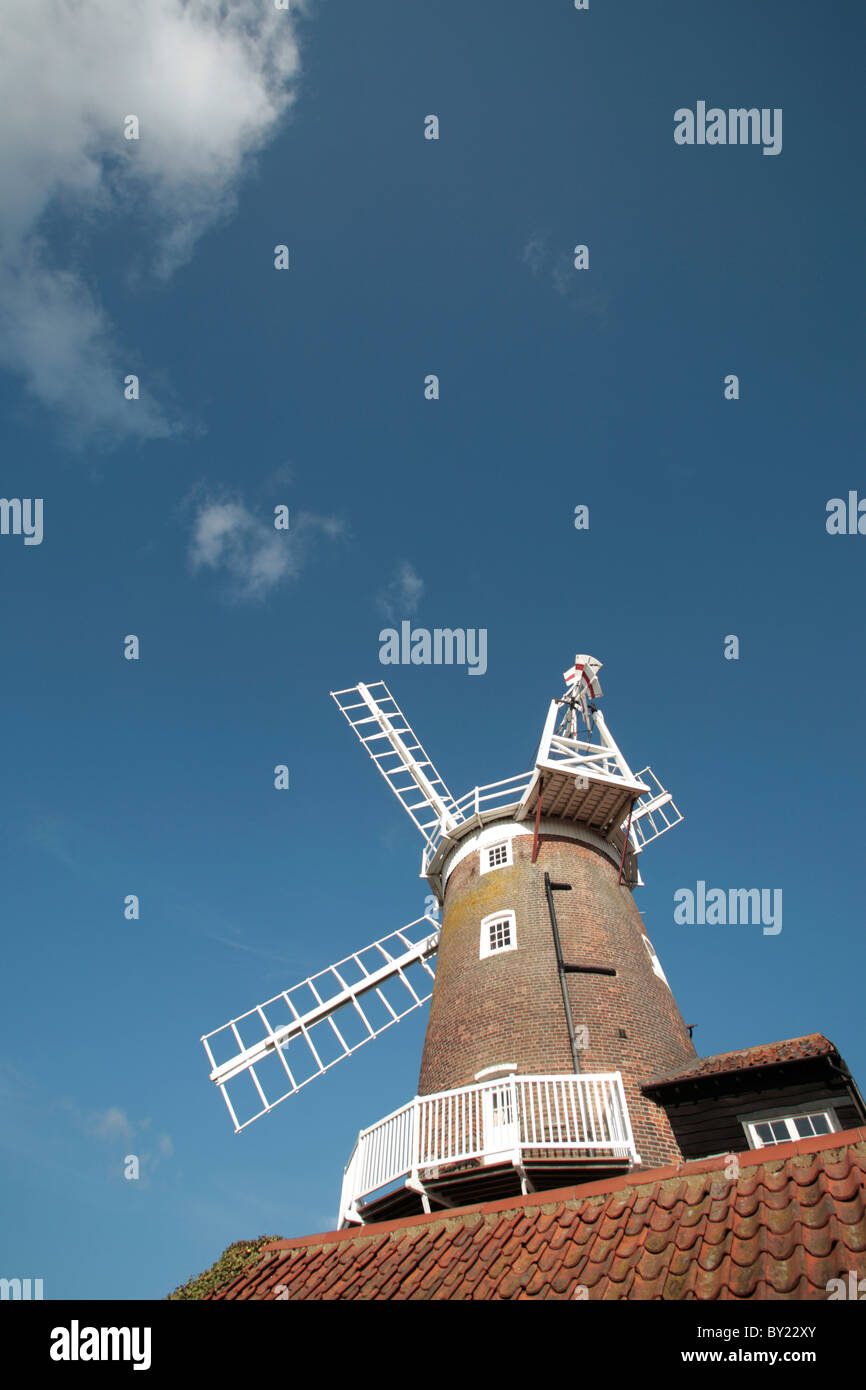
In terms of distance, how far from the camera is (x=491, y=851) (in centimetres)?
2086

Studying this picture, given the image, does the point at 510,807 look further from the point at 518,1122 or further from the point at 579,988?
the point at 518,1122

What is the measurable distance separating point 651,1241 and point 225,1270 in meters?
8.89

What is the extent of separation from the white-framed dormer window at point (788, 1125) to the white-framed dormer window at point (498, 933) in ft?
19.4

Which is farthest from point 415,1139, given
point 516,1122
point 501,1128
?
point 516,1122

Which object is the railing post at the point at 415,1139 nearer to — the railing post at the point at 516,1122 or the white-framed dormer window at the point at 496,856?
the railing post at the point at 516,1122

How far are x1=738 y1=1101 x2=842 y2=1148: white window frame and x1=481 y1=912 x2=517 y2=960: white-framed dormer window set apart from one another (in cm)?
581

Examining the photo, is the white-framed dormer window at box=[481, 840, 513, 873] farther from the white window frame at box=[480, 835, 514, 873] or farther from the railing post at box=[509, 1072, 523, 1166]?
the railing post at box=[509, 1072, 523, 1166]

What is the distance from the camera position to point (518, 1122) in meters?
12.4

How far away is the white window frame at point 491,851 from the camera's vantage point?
20.1 m

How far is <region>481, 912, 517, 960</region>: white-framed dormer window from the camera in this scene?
17.9 meters

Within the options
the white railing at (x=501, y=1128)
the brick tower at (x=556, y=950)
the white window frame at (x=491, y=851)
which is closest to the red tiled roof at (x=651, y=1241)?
the white railing at (x=501, y=1128)

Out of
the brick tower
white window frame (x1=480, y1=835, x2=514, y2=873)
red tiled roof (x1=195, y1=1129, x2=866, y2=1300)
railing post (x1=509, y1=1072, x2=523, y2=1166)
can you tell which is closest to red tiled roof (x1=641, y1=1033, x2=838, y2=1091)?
the brick tower
